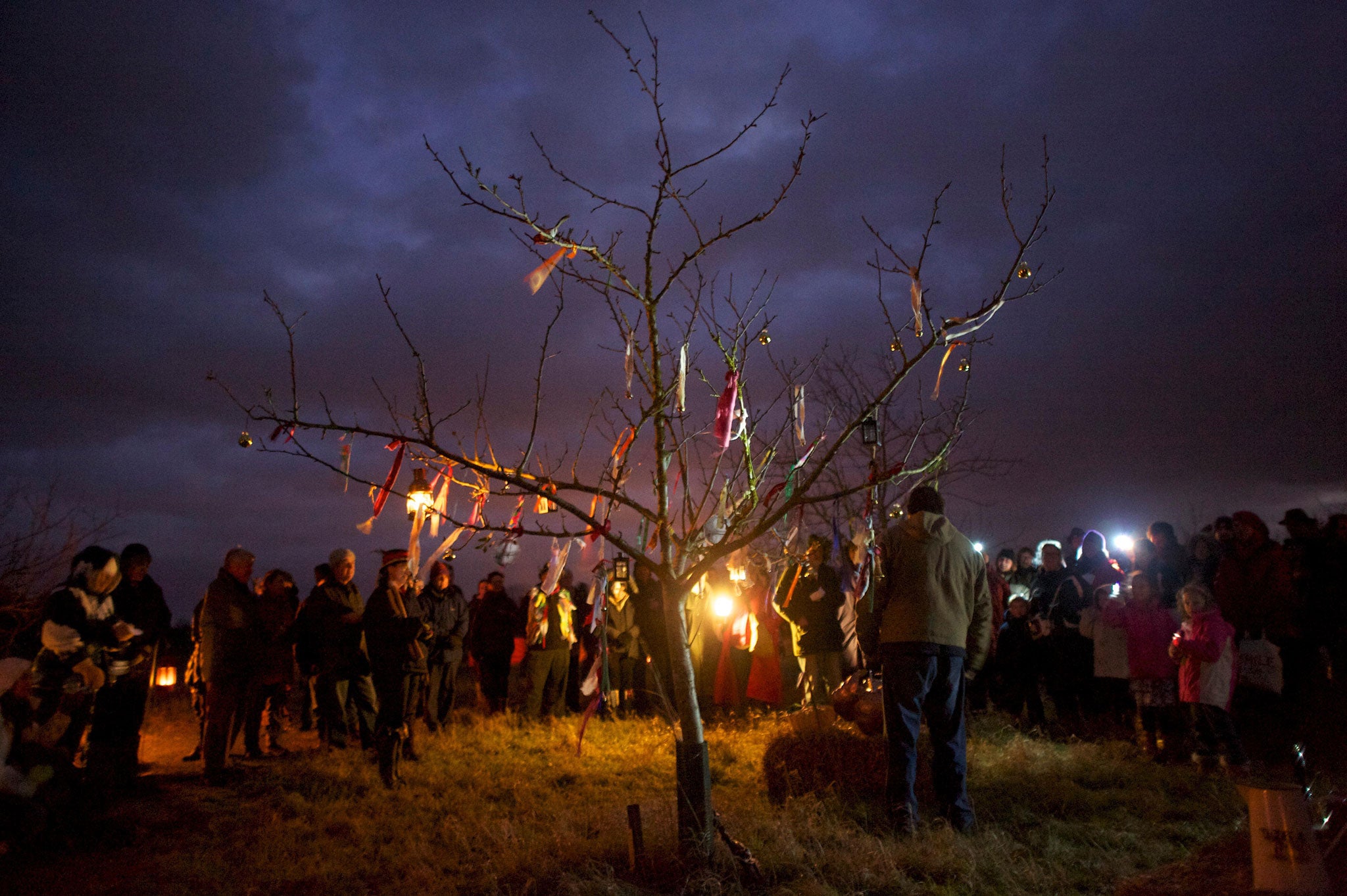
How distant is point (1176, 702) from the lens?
7215 mm

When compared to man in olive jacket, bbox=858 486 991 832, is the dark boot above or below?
below

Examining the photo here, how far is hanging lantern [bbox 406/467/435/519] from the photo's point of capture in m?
4.48

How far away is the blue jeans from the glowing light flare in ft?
17.1

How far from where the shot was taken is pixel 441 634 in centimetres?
870

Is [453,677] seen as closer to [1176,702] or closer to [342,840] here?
[342,840]

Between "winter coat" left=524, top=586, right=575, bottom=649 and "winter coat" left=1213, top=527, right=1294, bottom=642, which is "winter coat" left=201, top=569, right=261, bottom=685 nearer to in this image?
"winter coat" left=524, top=586, right=575, bottom=649

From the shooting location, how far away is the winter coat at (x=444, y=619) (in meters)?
8.55

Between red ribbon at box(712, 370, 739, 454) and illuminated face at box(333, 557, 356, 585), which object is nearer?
red ribbon at box(712, 370, 739, 454)

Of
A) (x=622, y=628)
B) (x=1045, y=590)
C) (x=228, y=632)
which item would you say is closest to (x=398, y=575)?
(x=228, y=632)

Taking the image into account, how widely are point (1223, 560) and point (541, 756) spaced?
22.6ft

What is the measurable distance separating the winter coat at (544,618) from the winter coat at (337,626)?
91.2 inches

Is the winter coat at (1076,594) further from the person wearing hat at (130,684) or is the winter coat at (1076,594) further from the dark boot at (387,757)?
the person wearing hat at (130,684)

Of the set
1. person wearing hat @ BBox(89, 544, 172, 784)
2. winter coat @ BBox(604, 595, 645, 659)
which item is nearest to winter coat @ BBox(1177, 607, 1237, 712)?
winter coat @ BBox(604, 595, 645, 659)

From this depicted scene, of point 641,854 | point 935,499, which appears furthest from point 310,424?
point 935,499
